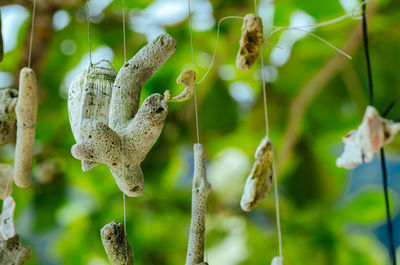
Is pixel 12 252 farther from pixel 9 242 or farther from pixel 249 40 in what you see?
pixel 249 40

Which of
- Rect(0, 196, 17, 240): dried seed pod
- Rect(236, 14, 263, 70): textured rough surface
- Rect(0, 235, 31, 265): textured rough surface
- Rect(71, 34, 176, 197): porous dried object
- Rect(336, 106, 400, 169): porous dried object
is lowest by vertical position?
Rect(0, 235, 31, 265): textured rough surface

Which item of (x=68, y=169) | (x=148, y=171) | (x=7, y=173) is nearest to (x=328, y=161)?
(x=148, y=171)

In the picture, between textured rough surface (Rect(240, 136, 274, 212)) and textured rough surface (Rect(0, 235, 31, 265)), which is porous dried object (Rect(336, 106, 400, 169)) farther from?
textured rough surface (Rect(0, 235, 31, 265))

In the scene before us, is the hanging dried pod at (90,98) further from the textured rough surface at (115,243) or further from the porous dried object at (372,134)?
the porous dried object at (372,134)

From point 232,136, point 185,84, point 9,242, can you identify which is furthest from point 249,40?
point 232,136

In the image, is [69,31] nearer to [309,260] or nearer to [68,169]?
[68,169]

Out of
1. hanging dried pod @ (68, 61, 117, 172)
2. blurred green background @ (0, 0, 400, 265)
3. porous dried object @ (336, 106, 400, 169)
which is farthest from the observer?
blurred green background @ (0, 0, 400, 265)

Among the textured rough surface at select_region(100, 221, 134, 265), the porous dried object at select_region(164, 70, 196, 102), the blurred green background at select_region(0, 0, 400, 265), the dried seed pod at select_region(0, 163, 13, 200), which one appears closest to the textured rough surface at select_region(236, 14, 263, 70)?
the porous dried object at select_region(164, 70, 196, 102)
